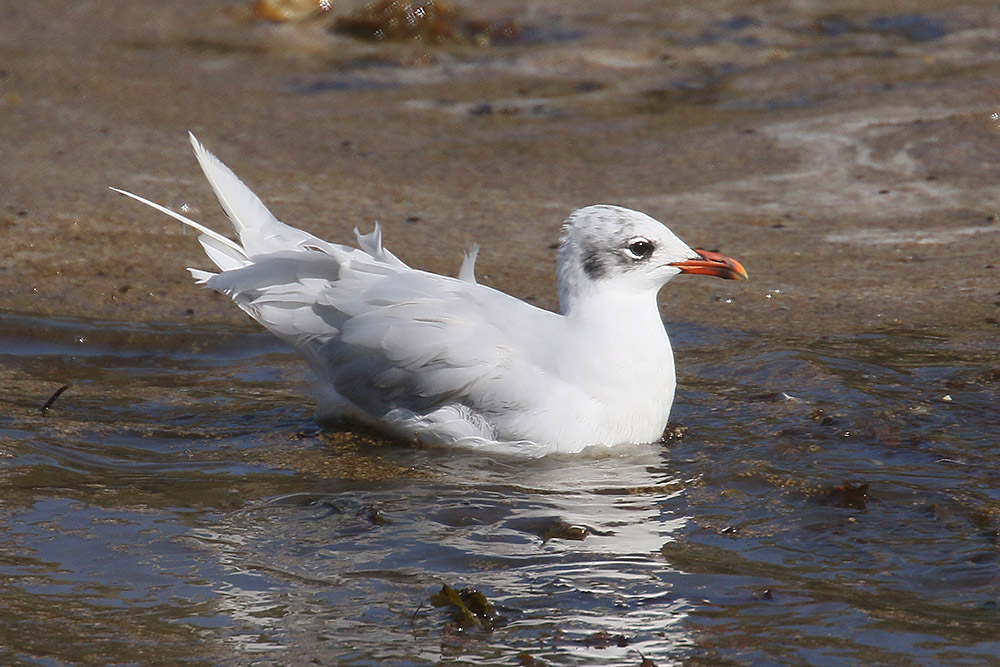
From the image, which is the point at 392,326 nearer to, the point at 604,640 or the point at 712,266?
the point at 712,266

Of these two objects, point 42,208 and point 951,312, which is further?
point 42,208

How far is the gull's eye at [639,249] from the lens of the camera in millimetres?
5387

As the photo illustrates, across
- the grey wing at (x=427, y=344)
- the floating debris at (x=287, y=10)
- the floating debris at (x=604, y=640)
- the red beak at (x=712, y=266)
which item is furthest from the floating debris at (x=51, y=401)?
the floating debris at (x=287, y=10)

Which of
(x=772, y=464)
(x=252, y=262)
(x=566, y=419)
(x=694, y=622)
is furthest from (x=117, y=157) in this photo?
(x=694, y=622)

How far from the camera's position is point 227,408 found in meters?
5.69

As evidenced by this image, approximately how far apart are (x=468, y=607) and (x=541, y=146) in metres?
6.04

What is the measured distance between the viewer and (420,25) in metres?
11.5

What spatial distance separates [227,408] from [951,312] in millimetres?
3482

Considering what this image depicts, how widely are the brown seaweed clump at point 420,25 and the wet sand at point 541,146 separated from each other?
163mm

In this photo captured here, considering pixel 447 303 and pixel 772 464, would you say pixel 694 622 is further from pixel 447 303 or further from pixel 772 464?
pixel 447 303

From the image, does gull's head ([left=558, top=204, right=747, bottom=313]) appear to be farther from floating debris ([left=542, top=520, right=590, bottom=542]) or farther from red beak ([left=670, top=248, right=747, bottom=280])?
floating debris ([left=542, top=520, right=590, bottom=542])

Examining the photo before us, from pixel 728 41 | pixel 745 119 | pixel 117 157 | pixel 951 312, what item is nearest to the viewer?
pixel 951 312

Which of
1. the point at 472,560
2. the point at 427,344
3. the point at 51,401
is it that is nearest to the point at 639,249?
the point at 427,344

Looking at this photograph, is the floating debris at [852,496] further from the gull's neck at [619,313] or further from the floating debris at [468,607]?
the floating debris at [468,607]
